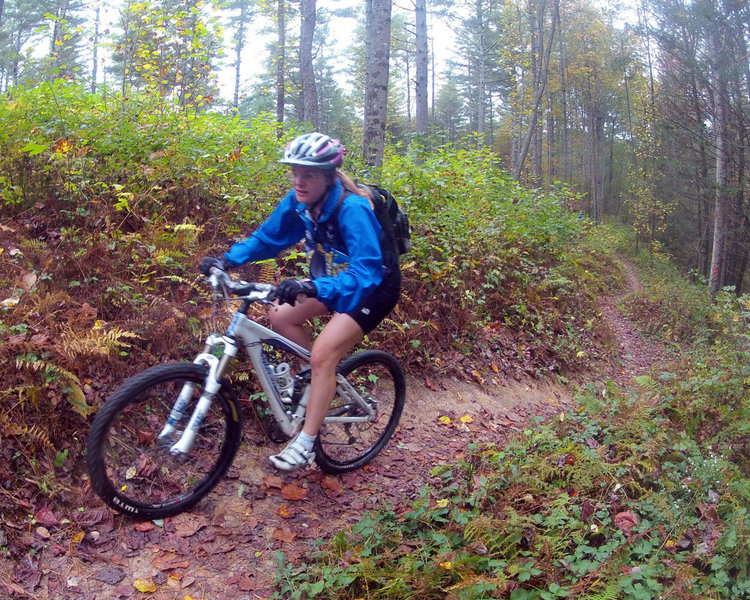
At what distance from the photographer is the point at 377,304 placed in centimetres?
414

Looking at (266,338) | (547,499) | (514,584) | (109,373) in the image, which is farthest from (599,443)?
(109,373)

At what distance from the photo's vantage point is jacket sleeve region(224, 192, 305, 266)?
4191mm

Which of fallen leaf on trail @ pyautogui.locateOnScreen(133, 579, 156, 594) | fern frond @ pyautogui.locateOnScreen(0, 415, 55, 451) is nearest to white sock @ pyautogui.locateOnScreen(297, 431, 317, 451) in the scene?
fallen leaf on trail @ pyautogui.locateOnScreen(133, 579, 156, 594)

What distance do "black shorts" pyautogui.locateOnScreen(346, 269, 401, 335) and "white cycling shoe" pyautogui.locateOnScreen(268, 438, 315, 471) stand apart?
0.99 metres

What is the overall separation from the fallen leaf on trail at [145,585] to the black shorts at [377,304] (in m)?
2.11

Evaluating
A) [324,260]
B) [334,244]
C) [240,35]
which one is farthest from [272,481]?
[240,35]

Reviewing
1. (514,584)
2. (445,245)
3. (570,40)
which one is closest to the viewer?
(514,584)

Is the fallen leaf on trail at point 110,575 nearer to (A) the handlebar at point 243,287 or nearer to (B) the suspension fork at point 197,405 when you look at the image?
(B) the suspension fork at point 197,405

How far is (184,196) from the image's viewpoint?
6.68 m

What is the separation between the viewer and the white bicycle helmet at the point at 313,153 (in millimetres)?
3729

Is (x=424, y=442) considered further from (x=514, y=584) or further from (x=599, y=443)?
(x=514, y=584)

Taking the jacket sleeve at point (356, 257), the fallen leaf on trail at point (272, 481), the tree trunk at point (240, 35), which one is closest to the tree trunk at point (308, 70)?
the jacket sleeve at point (356, 257)

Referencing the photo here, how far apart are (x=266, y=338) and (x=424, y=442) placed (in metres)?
2.48

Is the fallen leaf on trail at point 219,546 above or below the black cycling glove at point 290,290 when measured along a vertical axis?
below
